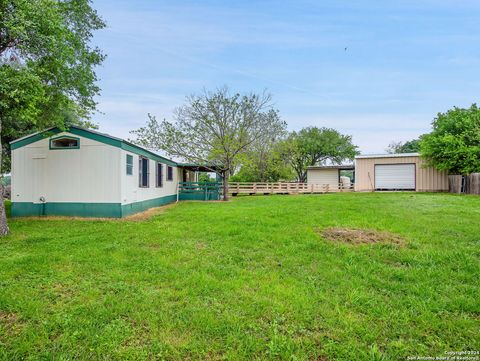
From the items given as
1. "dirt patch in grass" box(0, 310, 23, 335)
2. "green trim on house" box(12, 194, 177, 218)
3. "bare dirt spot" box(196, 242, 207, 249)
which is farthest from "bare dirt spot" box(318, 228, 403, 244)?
"green trim on house" box(12, 194, 177, 218)

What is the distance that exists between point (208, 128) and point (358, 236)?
38.1 ft

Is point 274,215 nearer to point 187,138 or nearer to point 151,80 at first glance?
point 187,138

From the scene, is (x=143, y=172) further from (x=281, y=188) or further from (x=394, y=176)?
(x=394, y=176)

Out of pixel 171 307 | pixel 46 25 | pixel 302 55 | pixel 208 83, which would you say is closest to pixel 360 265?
pixel 171 307

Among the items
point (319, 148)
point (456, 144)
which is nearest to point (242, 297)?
point (456, 144)

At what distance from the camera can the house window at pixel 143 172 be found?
10227 mm

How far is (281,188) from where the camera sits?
21344mm

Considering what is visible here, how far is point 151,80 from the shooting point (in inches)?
573

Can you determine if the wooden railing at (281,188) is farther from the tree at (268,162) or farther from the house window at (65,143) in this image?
the house window at (65,143)

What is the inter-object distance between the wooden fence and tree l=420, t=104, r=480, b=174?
0.40 metres

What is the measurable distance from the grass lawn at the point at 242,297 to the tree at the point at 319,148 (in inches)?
944

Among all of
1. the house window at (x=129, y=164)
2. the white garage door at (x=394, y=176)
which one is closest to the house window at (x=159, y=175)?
the house window at (x=129, y=164)

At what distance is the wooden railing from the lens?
67.1 feet

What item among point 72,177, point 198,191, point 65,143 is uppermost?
point 65,143
